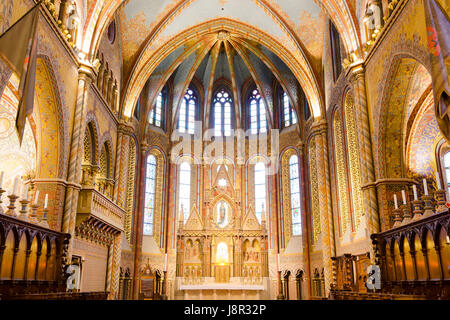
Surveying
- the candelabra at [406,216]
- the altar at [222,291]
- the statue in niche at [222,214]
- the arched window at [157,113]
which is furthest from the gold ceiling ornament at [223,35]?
the candelabra at [406,216]

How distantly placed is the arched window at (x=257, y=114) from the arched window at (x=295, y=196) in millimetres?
3157

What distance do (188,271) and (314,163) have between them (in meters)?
9.10

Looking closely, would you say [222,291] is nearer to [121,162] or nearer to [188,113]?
[121,162]

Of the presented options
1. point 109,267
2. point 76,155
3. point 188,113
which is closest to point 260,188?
point 188,113

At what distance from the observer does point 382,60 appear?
41.0ft

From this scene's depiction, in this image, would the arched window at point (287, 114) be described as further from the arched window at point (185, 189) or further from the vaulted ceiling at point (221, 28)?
the arched window at point (185, 189)

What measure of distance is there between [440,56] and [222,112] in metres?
19.7

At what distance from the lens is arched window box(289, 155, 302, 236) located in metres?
22.8

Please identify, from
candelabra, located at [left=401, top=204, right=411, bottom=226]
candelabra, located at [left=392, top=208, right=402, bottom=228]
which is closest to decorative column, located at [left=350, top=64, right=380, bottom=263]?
candelabra, located at [left=392, top=208, right=402, bottom=228]

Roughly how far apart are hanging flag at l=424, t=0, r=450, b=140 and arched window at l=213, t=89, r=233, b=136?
735 inches
